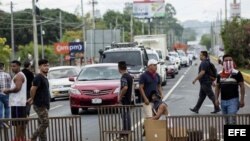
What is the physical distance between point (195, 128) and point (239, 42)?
39617 millimetres

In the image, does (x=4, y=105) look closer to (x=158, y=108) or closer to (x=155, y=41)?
(x=158, y=108)

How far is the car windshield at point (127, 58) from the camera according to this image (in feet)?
83.4

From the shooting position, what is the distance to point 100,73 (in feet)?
69.3

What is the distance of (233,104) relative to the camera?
12.5 meters

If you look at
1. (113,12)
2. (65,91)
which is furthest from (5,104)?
(113,12)

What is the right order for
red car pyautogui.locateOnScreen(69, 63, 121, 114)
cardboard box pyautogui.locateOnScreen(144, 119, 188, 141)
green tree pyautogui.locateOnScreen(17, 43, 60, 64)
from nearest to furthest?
cardboard box pyautogui.locateOnScreen(144, 119, 188, 141)
red car pyautogui.locateOnScreen(69, 63, 121, 114)
green tree pyautogui.locateOnScreen(17, 43, 60, 64)

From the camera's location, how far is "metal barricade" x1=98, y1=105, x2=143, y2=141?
477 inches

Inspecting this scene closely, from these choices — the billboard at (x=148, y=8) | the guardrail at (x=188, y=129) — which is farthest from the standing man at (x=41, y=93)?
the billboard at (x=148, y=8)

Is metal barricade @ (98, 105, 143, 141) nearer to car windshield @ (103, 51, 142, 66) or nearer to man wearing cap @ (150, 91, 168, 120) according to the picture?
man wearing cap @ (150, 91, 168, 120)

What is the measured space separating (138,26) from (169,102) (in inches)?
4531

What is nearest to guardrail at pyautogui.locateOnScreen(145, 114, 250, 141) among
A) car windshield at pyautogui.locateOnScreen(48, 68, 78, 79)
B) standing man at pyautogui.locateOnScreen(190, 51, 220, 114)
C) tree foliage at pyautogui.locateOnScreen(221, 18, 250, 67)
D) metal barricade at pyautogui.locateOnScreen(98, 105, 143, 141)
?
metal barricade at pyautogui.locateOnScreen(98, 105, 143, 141)

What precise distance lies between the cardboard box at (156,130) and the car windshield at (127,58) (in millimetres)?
13700

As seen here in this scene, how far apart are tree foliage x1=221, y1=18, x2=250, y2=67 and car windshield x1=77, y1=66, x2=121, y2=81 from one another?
29406 mm

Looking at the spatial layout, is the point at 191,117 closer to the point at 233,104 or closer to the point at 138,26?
the point at 233,104
